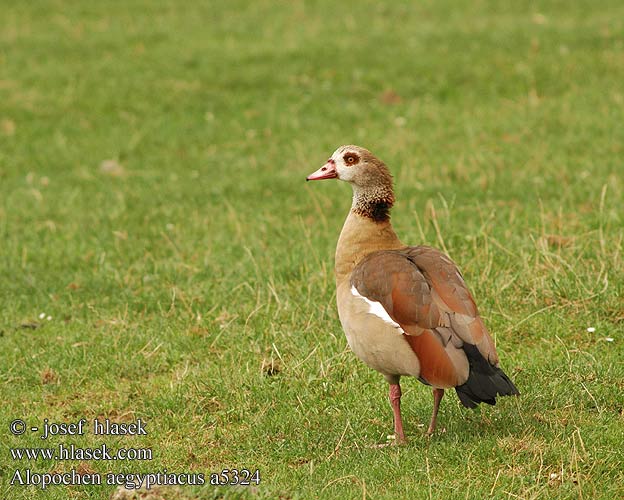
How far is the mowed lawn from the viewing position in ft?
20.9

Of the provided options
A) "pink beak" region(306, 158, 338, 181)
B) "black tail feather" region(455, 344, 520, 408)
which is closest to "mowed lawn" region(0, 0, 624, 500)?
"black tail feather" region(455, 344, 520, 408)

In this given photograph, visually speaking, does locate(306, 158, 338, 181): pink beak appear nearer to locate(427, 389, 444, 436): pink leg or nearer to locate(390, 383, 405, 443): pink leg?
locate(390, 383, 405, 443): pink leg

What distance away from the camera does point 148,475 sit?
19.7ft

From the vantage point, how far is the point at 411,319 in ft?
19.6

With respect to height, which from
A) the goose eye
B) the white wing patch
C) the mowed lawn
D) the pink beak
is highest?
the goose eye

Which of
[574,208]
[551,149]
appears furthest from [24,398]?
[551,149]

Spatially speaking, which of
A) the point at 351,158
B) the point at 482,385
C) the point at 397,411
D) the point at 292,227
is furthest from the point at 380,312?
the point at 292,227

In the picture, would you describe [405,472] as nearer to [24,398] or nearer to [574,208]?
[24,398]

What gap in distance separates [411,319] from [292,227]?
509 centimetres

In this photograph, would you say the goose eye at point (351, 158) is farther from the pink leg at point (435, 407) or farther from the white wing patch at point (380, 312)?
the pink leg at point (435, 407)

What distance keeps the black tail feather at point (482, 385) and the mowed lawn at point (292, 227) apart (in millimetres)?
468

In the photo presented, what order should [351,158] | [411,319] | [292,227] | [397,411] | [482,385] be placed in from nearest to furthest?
[482,385] < [411,319] < [397,411] < [351,158] < [292,227]

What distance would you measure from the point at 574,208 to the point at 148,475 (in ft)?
21.0

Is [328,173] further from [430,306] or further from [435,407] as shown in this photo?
[435,407]
